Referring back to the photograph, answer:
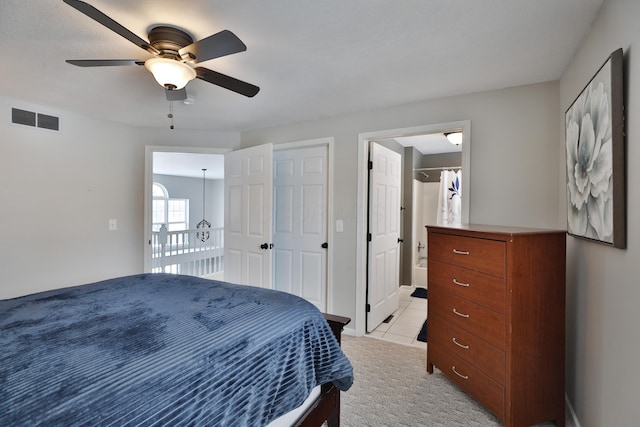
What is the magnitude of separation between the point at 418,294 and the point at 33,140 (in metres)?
4.69

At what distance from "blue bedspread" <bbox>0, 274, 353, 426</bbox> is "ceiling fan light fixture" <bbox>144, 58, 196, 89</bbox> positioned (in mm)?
1168

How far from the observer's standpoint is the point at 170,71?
5.42 ft

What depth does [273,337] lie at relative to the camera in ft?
4.22

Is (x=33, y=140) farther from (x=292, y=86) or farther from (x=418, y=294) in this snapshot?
(x=418, y=294)

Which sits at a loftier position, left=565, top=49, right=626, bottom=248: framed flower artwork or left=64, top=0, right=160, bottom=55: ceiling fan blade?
left=64, top=0, right=160, bottom=55: ceiling fan blade

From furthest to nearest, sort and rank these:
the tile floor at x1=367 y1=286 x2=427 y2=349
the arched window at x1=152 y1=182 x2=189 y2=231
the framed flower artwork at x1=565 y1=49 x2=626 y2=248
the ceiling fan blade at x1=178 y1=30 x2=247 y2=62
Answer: the arched window at x1=152 y1=182 x2=189 y2=231 < the tile floor at x1=367 y1=286 x2=427 y2=349 < the ceiling fan blade at x1=178 y1=30 x2=247 y2=62 < the framed flower artwork at x1=565 y1=49 x2=626 y2=248

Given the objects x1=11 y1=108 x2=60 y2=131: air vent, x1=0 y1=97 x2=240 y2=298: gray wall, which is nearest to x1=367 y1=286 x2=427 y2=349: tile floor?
x1=0 y1=97 x2=240 y2=298: gray wall

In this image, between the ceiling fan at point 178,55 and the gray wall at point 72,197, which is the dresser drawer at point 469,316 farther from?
the gray wall at point 72,197

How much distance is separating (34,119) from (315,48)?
272 centimetres

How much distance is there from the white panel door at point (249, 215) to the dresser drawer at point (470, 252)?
Result: 1.70 m

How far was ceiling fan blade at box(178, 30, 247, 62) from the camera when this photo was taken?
1335 millimetres

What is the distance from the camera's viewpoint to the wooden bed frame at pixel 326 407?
1.43 metres

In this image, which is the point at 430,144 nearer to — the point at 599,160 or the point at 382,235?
the point at 382,235

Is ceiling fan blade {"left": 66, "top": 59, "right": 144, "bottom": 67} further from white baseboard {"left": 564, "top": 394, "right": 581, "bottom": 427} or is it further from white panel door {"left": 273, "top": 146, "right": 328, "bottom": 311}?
white baseboard {"left": 564, "top": 394, "right": 581, "bottom": 427}
